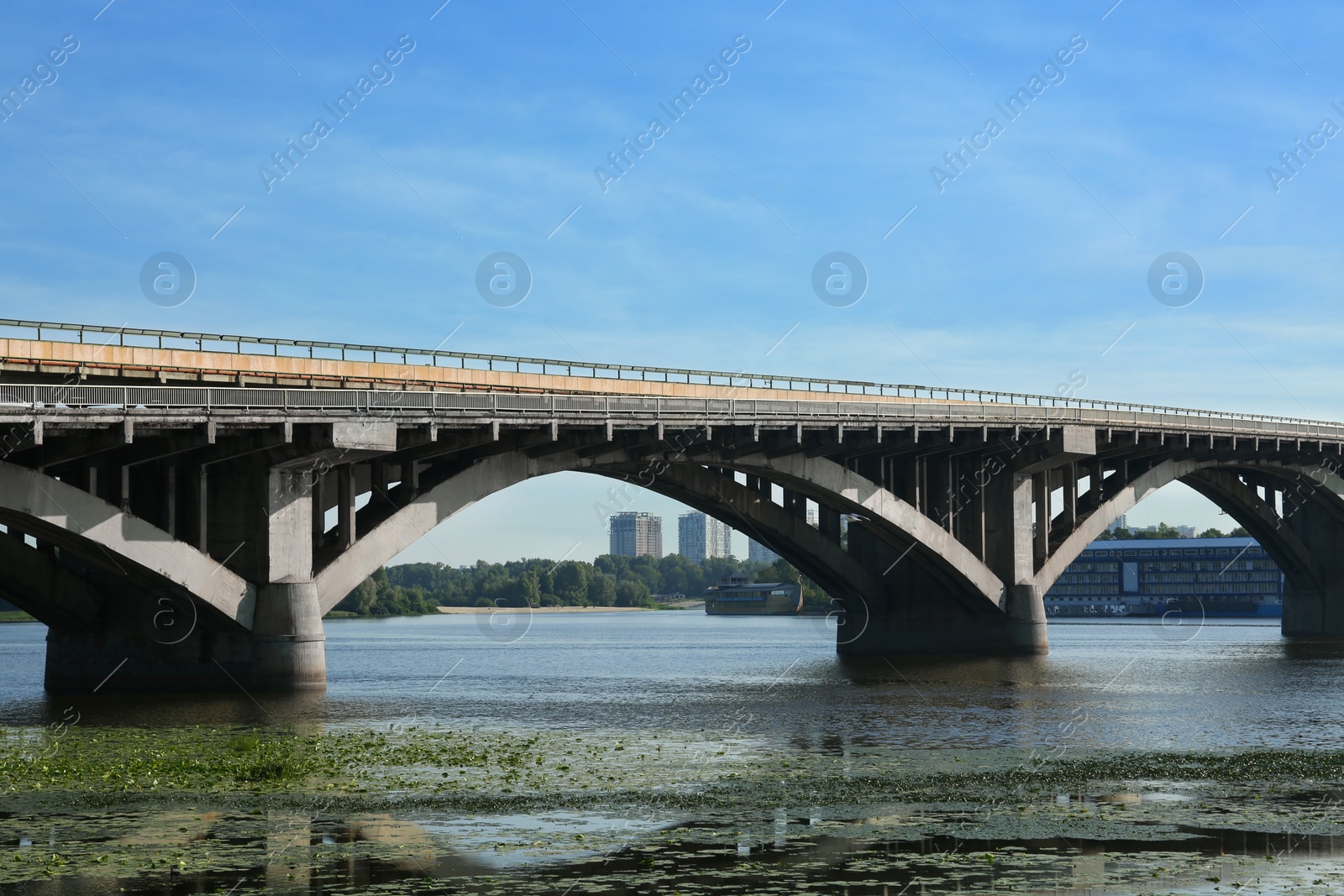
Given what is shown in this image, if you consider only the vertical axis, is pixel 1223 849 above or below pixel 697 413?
below

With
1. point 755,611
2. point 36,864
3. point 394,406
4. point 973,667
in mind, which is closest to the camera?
point 36,864

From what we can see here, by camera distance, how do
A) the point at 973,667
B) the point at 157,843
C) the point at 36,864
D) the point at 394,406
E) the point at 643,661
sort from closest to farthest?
the point at 36,864
the point at 157,843
the point at 394,406
the point at 973,667
the point at 643,661

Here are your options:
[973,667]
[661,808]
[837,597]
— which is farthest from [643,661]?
[661,808]

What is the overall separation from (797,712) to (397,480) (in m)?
17.2

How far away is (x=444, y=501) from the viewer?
158 ft

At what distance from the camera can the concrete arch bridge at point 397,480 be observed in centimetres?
3944

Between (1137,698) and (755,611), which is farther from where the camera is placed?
(755,611)

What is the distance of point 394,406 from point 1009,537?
3760 cm

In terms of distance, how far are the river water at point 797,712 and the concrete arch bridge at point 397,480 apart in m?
2.95

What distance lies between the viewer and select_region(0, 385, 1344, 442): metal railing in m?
36.1

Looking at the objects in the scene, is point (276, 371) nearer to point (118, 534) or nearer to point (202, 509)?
point (202, 509)

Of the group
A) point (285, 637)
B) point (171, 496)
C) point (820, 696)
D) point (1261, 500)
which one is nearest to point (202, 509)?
point (171, 496)

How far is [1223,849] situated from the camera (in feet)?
57.6

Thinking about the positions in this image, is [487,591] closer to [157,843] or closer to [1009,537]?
[1009,537]
